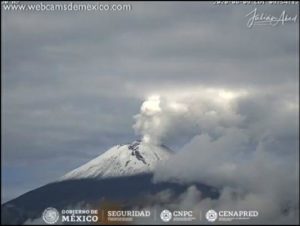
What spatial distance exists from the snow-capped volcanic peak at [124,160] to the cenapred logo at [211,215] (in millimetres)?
3201

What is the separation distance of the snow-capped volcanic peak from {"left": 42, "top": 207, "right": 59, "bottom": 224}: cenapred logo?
59.2 inches

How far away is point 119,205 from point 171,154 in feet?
11.0

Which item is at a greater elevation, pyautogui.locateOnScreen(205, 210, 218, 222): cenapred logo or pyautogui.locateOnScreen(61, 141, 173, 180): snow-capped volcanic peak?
pyautogui.locateOnScreen(61, 141, 173, 180): snow-capped volcanic peak

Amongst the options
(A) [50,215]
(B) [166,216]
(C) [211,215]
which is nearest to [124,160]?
(B) [166,216]

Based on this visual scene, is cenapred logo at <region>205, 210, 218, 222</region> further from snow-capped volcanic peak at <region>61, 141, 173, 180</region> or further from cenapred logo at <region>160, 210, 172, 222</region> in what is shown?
snow-capped volcanic peak at <region>61, 141, 173, 180</region>

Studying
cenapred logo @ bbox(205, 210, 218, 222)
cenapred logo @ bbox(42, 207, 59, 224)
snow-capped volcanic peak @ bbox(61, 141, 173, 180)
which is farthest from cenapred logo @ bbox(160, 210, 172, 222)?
cenapred logo @ bbox(42, 207, 59, 224)

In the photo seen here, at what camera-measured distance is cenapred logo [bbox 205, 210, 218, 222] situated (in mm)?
53188

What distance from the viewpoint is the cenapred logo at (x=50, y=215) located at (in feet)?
175

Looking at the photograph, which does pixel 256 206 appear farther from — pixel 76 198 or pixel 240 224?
pixel 76 198

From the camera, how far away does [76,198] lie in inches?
2124

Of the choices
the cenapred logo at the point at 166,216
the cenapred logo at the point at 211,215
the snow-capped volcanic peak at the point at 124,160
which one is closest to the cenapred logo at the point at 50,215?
the snow-capped volcanic peak at the point at 124,160

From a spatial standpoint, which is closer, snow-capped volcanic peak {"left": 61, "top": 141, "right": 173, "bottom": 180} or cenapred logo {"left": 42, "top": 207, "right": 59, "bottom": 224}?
cenapred logo {"left": 42, "top": 207, "right": 59, "bottom": 224}

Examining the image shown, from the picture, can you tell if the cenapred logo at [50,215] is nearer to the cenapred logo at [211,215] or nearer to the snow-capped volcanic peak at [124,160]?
the snow-capped volcanic peak at [124,160]

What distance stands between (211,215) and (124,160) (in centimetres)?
438
